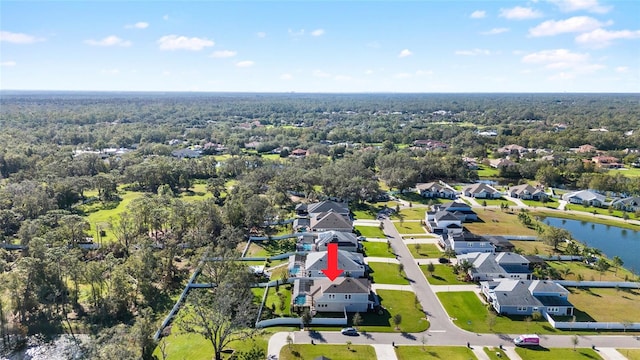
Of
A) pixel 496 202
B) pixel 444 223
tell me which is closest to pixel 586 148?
pixel 496 202

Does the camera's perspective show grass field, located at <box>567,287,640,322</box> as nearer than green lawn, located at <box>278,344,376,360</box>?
No

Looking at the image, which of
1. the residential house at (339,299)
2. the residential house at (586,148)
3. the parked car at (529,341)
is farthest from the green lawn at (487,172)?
the residential house at (339,299)

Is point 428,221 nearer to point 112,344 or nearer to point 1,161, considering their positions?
point 112,344

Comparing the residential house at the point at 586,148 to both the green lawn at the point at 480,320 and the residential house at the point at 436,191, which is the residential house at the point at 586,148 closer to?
the residential house at the point at 436,191

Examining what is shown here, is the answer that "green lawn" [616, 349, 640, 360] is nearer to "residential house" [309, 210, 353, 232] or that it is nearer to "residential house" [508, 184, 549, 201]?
"residential house" [309, 210, 353, 232]

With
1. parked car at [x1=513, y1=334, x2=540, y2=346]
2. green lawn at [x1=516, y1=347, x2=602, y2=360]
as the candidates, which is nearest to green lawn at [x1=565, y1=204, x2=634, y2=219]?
green lawn at [x1=516, y1=347, x2=602, y2=360]

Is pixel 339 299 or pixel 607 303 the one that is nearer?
pixel 339 299

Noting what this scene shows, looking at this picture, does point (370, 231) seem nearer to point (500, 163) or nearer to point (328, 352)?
point (328, 352)
